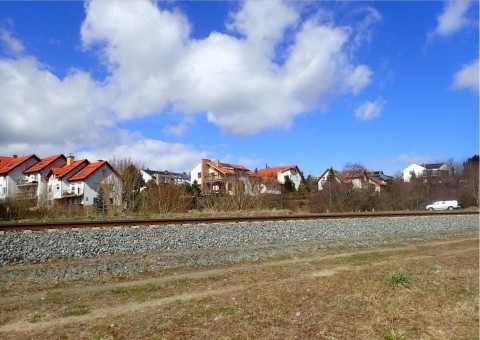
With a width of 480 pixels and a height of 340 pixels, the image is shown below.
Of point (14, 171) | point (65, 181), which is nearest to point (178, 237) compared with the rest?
point (65, 181)

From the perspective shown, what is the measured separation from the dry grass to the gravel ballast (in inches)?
161

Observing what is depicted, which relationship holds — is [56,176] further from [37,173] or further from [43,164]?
[37,173]

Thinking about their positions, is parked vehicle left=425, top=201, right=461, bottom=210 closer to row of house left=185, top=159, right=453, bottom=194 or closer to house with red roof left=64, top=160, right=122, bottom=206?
row of house left=185, top=159, right=453, bottom=194

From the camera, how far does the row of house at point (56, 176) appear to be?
61031 millimetres

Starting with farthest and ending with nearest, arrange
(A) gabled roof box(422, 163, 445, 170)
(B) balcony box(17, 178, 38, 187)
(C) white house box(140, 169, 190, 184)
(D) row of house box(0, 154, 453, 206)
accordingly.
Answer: (A) gabled roof box(422, 163, 445, 170), (C) white house box(140, 169, 190, 184), (B) balcony box(17, 178, 38, 187), (D) row of house box(0, 154, 453, 206)

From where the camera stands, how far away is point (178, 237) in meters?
15.7

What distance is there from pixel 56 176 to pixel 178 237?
183 feet

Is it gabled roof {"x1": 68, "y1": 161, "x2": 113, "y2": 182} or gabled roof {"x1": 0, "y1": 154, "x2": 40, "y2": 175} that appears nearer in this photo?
gabled roof {"x1": 68, "y1": 161, "x2": 113, "y2": 182}

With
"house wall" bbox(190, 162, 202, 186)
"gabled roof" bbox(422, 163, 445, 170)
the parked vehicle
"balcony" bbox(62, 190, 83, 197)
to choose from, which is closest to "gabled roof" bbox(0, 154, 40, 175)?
"balcony" bbox(62, 190, 83, 197)

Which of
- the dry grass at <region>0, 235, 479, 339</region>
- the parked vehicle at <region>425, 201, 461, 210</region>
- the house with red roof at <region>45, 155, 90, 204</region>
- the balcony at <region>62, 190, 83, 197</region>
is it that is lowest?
the dry grass at <region>0, 235, 479, 339</region>

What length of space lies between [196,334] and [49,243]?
386 inches

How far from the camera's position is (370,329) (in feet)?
18.3

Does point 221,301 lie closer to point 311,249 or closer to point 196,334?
point 196,334

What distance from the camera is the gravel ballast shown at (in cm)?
1277
